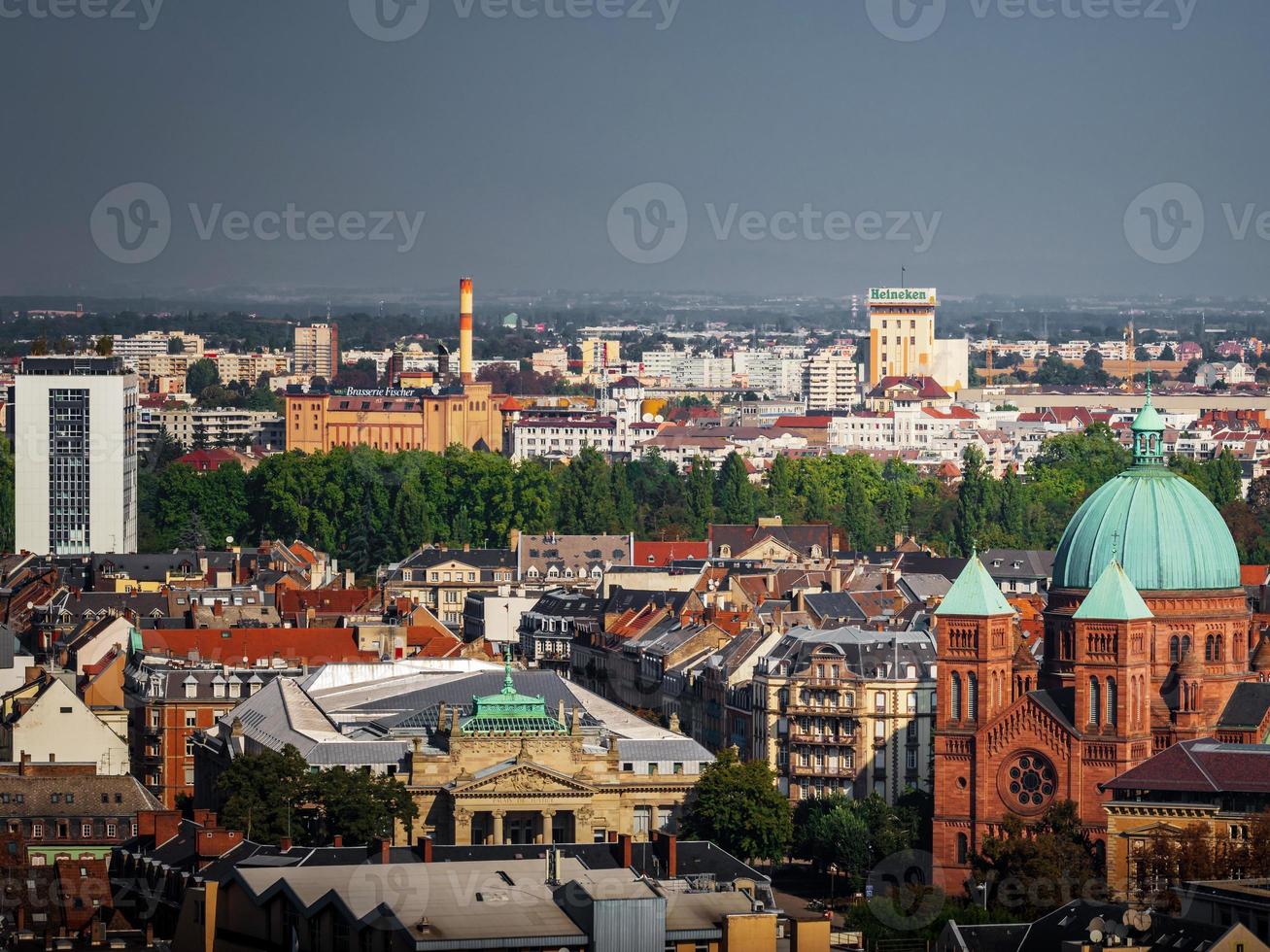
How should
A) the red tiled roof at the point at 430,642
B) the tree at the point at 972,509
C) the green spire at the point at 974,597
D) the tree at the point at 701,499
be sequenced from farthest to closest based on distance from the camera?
the tree at the point at 701,499 → the tree at the point at 972,509 → the red tiled roof at the point at 430,642 → the green spire at the point at 974,597

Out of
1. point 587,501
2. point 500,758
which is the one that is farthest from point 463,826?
point 587,501

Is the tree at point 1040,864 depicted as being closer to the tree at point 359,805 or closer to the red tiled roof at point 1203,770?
the red tiled roof at point 1203,770

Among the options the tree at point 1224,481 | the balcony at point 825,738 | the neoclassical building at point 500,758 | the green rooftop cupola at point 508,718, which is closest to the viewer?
the neoclassical building at point 500,758

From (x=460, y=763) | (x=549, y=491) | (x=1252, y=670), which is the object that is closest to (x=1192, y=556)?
(x=1252, y=670)

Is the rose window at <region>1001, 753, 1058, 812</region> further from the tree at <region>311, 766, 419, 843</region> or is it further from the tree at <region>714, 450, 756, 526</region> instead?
the tree at <region>714, 450, 756, 526</region>

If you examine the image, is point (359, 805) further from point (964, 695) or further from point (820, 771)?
point (820, 771)

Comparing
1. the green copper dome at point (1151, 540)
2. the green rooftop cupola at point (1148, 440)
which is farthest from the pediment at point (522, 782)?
the green rooftop cupola at point (1148, 440)

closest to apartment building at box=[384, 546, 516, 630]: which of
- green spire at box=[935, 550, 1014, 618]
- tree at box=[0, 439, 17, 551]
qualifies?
tree at box=[0, 439, 17, 551]
